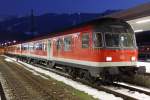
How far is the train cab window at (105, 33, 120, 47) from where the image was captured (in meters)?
14.9

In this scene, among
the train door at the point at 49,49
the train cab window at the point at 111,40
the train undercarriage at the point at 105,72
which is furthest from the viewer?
the train door at the point at 49,49

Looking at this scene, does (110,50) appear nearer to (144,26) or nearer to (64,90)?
(64,90)

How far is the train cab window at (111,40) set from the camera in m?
14.9

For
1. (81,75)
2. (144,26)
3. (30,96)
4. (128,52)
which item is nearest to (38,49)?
(144,26)

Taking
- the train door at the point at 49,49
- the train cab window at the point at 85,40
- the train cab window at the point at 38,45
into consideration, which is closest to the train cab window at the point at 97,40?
the train cab window at the point at 85,40

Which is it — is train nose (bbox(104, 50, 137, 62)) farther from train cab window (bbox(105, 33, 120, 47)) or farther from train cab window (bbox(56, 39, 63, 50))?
train cab window (bbox(56, 39, 63, 50))

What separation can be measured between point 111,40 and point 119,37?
49cm

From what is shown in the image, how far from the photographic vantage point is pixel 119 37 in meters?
15.3

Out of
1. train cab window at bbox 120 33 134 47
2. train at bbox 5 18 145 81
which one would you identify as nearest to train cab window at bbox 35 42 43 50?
train at bbox 5 18 145 81

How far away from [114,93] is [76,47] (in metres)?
4.89

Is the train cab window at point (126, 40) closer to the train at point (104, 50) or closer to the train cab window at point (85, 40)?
the train at point (104, 50)

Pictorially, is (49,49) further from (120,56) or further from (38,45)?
(120,56)

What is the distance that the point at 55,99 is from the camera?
11844 millimetres

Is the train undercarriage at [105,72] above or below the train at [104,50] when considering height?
below
